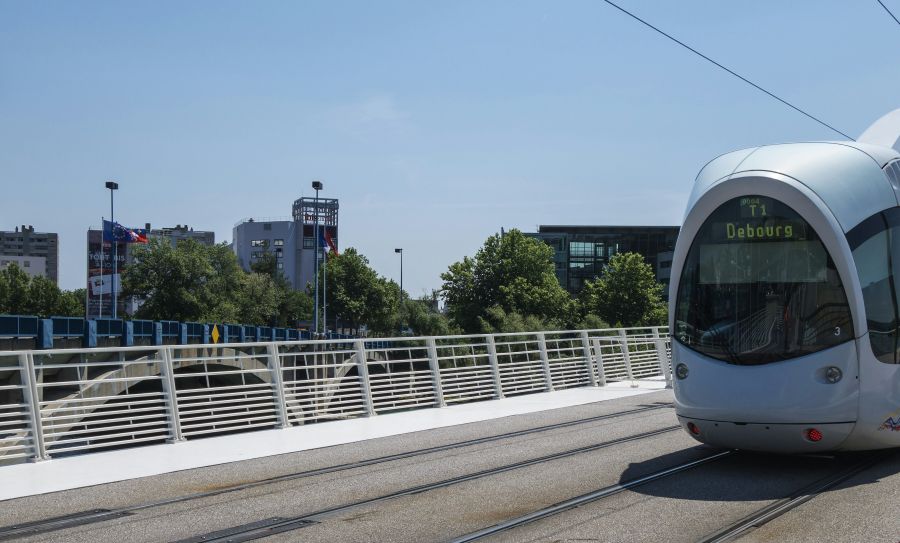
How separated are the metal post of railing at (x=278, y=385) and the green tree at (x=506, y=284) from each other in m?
64.6

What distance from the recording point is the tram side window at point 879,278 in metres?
9.09

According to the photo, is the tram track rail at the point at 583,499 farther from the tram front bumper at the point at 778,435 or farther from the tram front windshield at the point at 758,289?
the tram front windshield at the point at 758,289

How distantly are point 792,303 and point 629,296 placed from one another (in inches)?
2784

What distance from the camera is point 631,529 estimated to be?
693 cm

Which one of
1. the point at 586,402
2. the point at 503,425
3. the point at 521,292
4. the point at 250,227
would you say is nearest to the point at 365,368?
the point at 503,425

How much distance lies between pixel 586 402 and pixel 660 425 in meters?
4.28

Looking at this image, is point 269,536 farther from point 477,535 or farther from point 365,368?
point 365,368

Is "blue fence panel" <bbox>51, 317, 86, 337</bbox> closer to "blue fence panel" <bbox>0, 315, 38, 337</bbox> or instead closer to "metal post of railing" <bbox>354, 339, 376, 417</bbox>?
"blue fence panel" <bbox>0, 315, 38, 337</bbox>

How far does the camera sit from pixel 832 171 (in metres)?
9.45

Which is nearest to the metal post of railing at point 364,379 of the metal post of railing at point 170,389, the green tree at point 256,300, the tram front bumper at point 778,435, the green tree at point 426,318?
the metal post of railing at point 170,389

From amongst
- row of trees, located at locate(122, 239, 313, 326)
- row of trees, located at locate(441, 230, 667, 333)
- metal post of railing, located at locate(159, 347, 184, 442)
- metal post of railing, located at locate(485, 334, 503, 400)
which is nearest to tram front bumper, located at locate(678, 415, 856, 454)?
metal post of railing, located at locate(159, 347, 184, 442)

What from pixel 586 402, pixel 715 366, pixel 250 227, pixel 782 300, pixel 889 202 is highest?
pixel 250 227

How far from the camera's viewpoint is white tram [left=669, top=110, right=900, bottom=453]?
29.0ft

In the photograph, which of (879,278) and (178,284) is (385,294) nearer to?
(178,284)
